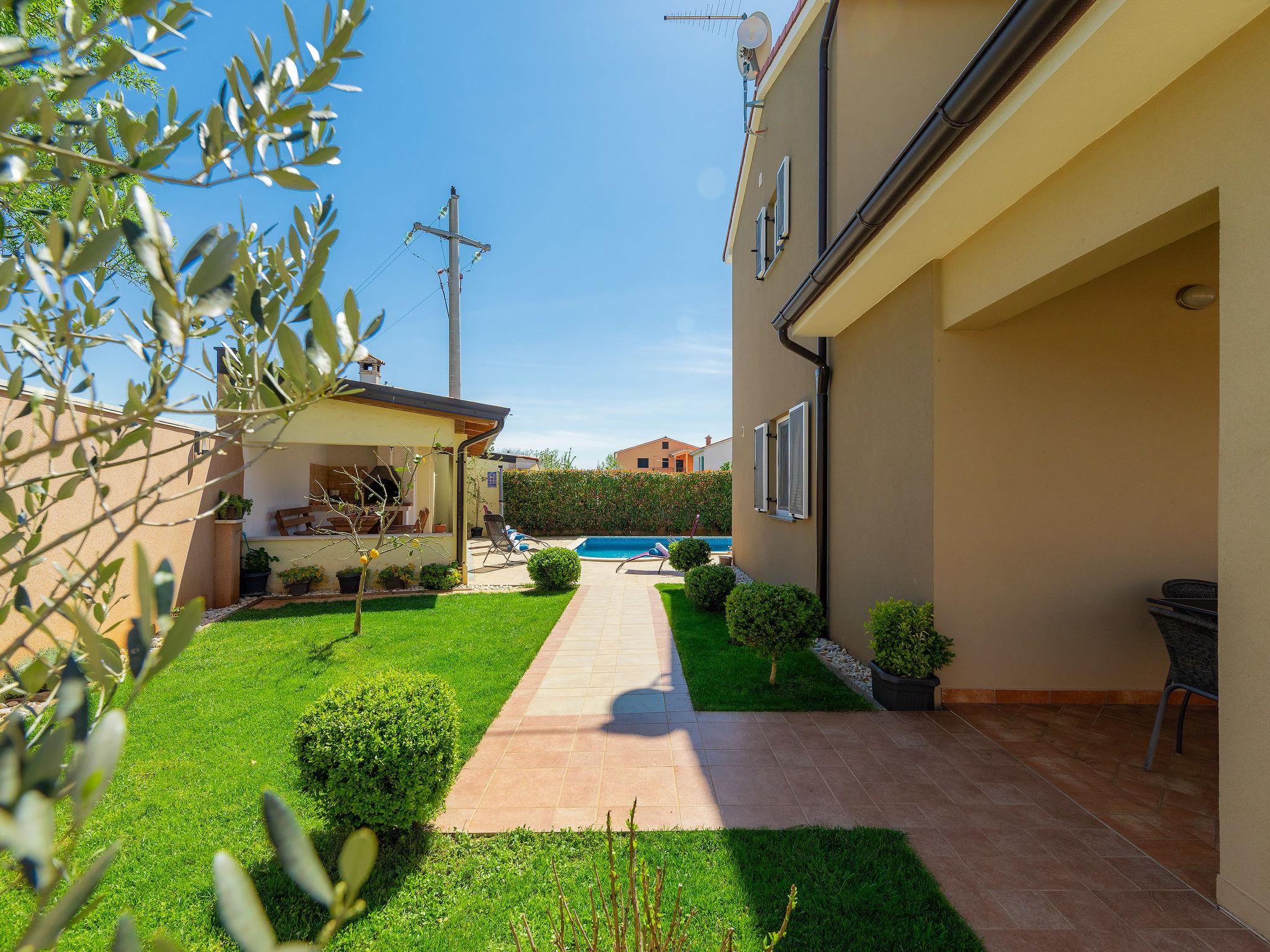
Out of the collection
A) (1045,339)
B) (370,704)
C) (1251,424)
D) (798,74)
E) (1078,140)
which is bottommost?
(370,704)

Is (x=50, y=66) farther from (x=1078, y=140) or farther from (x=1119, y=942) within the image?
(x=1119, y=942)

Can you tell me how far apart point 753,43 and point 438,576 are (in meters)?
9.82

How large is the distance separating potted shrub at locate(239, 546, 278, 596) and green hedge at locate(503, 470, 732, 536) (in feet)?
33.2

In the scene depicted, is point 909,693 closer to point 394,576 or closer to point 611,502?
point 394,576

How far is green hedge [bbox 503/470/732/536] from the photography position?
19797 millimetres

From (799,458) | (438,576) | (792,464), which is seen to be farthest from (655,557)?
(799,458)

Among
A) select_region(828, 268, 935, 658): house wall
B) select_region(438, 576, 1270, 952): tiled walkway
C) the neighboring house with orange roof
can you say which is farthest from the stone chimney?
the neighboring house with orange roof

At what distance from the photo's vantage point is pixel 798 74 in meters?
8.15

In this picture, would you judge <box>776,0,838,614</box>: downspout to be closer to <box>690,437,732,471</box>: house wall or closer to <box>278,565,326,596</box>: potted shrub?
<box>278,565,326,596</box>: potted shrub

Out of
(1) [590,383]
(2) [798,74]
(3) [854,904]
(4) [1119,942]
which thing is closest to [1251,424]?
(4) [1119,942]

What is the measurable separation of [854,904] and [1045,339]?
4.31 meters

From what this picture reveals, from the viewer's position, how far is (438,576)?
10.1m

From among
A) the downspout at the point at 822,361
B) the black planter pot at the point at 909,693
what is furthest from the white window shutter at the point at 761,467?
the black planter pot at the point at 909,693

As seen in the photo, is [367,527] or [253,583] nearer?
[253,583]
